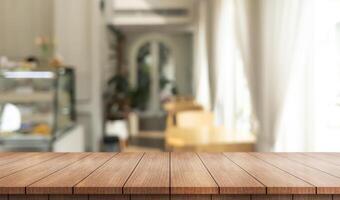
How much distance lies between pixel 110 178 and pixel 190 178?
239 millimetres

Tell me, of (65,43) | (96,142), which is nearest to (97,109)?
(96,142)

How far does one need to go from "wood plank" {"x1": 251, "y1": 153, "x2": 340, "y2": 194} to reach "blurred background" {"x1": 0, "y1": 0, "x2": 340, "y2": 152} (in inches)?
22.1

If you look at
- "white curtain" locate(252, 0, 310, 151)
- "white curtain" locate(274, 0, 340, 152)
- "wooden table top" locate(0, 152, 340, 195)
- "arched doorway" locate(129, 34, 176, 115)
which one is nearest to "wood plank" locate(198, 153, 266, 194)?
"wooden table top" locate(0, 152, 340, 195)

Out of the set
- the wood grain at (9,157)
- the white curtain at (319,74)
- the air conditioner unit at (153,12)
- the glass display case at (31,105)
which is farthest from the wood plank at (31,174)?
the air conditioner unit at (153,12)

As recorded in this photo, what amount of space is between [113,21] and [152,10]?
2.79 feet

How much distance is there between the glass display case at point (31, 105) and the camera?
3918 mm

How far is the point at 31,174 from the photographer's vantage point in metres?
1.34

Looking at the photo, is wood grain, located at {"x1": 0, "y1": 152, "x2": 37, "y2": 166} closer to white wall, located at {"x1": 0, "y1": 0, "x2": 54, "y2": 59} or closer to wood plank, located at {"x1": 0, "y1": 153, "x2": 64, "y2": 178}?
wood plank, located at {"x1": 0, "y1": 153, "x2": 64, "y2": 178}

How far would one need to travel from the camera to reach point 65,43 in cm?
627

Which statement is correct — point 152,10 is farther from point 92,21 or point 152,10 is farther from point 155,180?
point 155,180

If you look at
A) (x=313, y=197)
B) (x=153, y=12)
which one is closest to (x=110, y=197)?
(x=313, y=197)

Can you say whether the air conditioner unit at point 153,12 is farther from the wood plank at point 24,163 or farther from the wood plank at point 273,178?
the wood plank at point 273,178

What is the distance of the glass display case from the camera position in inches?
154

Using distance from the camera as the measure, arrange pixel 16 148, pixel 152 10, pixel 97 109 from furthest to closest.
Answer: pixel 152 10, pixel 97 109, pixel 16 148
